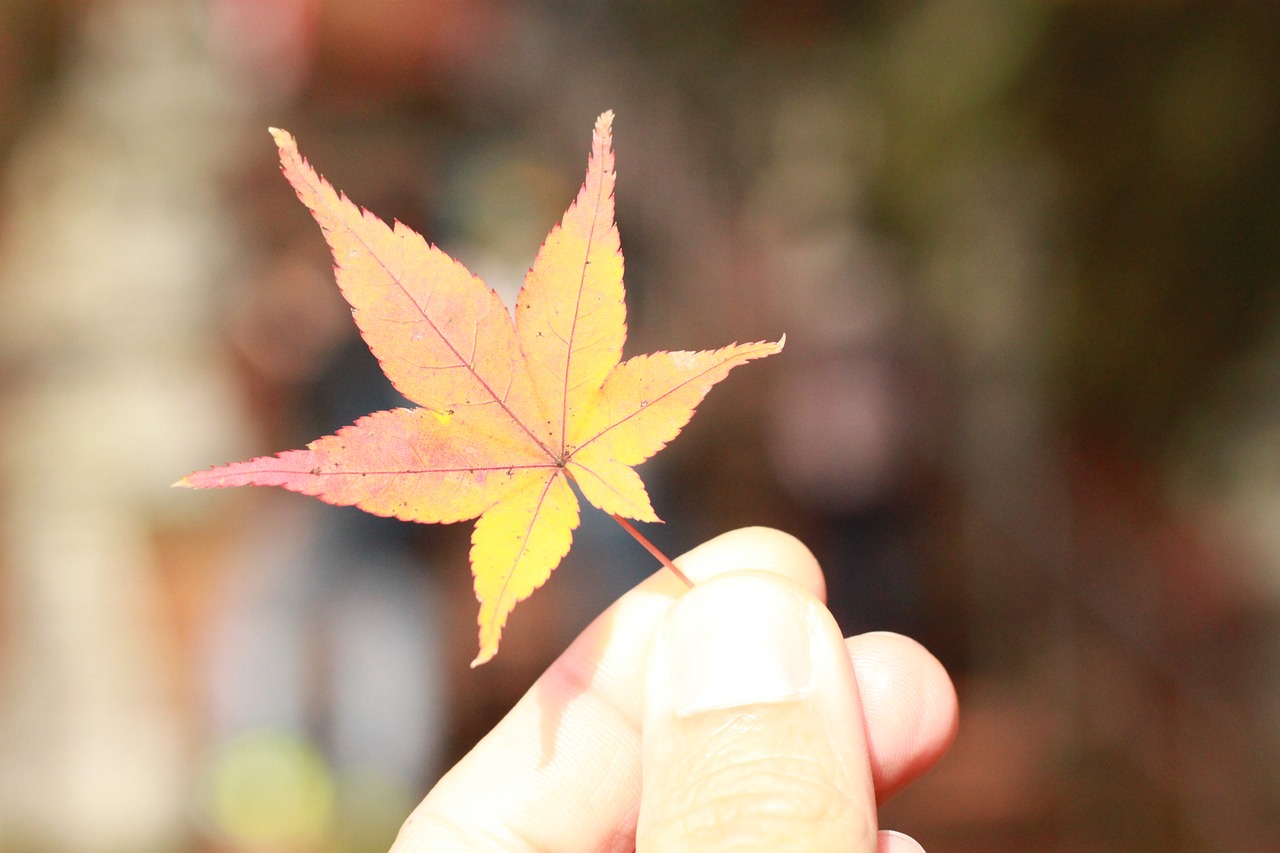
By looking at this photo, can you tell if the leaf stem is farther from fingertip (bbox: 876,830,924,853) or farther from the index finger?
fingertip (bbox: 876,830,924,853)

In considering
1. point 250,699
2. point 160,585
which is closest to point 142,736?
point 160,585

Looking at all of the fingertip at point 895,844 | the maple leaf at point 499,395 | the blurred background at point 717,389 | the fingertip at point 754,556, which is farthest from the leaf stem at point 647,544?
the blurred background at point 717,389

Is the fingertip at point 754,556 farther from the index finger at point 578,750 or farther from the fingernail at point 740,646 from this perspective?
the fingernail at point 740,646

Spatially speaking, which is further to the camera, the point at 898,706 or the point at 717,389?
the point at 717,389

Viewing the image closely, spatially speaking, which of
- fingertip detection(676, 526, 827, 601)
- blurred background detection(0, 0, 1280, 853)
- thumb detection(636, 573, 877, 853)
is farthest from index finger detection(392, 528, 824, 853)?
blurred background detection(0, 0, 1280, 853)

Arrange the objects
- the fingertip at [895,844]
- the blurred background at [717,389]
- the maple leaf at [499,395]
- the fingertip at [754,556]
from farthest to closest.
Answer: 1. the blurred background at [717,389]
2. the fingertip at [754,556]
3. the fingertip at [895,844]
4. the maple leaf at [499,395]

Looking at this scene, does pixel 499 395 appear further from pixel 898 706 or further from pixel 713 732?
pixel 898 706

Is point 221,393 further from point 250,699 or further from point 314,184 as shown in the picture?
point 314,184

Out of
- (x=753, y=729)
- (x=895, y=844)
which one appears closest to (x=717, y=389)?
(x=895, y=844)
